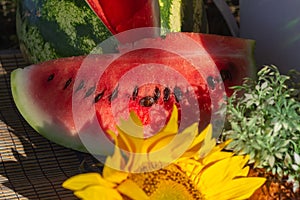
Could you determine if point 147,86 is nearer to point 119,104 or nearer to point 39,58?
point 119,104

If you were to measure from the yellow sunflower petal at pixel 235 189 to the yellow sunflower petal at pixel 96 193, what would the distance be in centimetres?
15

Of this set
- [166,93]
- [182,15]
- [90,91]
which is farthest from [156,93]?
[182,15]

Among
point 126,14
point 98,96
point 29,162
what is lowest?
point 29,162

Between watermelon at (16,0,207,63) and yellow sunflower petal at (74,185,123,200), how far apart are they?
1.40 ft

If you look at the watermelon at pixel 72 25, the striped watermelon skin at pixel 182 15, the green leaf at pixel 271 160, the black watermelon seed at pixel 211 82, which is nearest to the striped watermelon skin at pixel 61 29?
the watermelon at pixel 72 25

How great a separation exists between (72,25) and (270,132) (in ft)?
1.71

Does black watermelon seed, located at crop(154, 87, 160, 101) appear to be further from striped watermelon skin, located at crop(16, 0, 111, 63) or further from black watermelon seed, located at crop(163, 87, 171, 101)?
striped watermelon skin, located at crop(16, 0, 111, 63)

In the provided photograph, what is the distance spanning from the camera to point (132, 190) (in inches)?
39.8

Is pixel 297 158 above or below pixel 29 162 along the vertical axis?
above

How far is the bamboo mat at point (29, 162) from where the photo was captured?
1.22 metres

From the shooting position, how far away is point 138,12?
1408mm

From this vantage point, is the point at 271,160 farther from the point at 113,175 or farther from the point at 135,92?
the point at 135,92

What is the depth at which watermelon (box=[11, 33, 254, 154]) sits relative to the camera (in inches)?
50.2

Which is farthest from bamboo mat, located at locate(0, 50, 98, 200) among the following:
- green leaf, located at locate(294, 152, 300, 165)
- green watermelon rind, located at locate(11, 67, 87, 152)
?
green leaf, located at locate(294, 152, 300, 165)
